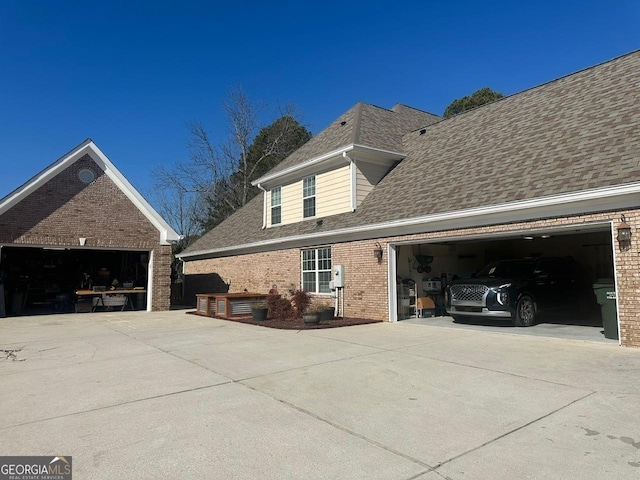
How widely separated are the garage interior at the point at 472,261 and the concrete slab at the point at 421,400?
19.7 ft

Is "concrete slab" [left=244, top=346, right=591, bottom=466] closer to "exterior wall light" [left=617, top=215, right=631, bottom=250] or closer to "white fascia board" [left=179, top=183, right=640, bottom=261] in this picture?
"exterior wall light" [left=617, top=215, right=631, bottom=250]

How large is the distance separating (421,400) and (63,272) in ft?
78.6

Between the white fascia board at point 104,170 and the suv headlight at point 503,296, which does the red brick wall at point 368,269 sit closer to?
the suv headlight at point 503,296

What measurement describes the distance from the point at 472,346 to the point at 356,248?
19.0ft

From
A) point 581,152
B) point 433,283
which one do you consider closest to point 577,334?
point 581,152

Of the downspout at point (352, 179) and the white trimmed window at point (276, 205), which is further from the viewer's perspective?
the white trimmed window at point (276, 205)

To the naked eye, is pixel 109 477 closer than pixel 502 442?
Yes

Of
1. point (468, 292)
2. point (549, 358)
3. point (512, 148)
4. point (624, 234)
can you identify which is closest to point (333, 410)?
point (549, 358)

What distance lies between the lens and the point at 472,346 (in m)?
7.84

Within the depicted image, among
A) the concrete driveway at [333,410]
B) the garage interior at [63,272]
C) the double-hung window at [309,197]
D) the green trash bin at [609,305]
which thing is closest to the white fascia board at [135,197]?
the garage interior at [63,272]

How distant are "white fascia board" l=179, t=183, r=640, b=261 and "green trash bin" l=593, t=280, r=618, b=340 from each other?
153 centimetres

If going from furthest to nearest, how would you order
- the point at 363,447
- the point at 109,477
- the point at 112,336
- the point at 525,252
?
1. the point at 525,252
2. the point at 112,336
3. the point at 363,447
4. the point at 109,477

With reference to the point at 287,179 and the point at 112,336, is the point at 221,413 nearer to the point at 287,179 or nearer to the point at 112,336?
the point at 112,336

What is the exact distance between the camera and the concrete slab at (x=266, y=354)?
633 centimetres
